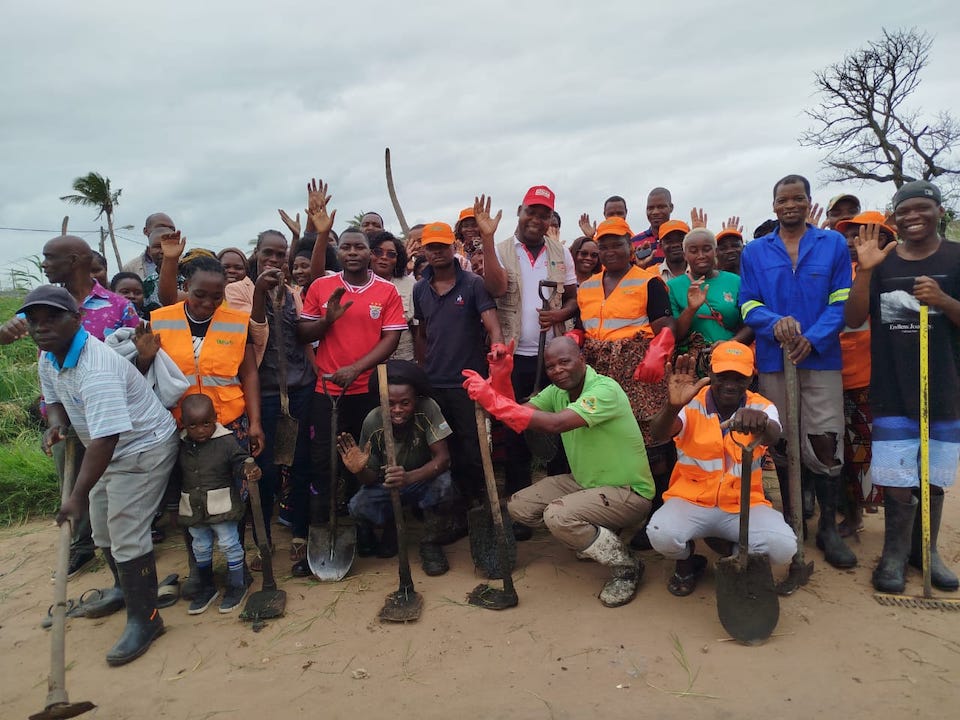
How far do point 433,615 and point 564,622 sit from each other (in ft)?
2.60

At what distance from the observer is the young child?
3.85 m

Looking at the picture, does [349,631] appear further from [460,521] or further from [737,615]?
[737,615]

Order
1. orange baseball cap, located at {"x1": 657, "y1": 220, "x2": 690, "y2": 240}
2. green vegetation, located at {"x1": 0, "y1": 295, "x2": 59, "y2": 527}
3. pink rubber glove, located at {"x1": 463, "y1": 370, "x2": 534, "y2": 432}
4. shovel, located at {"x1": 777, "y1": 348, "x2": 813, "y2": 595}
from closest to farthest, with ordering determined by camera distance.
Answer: pink rubber glove, located at {"x1": 463, "y1": 370, "x2": 534, "y2": 432} < shovel, located at {"x1": 777, "y1": 348, "x2": 813, "y2": 595} < orange baseball cap, located at {"x1": 657, "y1": 220, "x2": 690, "y2": 240} < green vegetation, located at {"x1": 0, "y1": 295, "x2": 59, "y2": 527}

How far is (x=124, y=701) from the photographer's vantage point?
313 centimetres

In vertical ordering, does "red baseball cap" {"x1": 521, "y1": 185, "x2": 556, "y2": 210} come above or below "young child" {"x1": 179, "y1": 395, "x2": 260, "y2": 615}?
above

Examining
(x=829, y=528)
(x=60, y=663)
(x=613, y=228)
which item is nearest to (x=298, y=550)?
(x=60, y=663)

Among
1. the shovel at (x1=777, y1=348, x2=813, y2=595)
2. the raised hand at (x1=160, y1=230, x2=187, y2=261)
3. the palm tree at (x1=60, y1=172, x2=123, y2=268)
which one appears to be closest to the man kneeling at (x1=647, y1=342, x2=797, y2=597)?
the shovel at (x1=777, y1=348, x2=813, y2=595)

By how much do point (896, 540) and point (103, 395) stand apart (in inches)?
184

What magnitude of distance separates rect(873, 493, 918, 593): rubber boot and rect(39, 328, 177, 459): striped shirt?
Answer: 4.42 metres

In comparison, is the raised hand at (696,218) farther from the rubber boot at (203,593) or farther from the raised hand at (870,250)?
the rubber boot at (203,593)

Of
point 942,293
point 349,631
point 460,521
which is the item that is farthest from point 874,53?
point 349,631

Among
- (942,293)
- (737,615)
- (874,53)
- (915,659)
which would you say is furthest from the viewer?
(874,53)

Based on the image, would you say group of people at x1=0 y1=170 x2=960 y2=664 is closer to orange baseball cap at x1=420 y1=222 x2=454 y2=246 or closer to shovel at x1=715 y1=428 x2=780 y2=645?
orange baseball cap at x1=420 y1=222 x2=454 y2=246

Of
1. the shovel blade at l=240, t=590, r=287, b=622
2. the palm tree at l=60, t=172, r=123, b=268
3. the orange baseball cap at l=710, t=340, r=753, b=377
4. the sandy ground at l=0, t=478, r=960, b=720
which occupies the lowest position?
the sandy ground at l=0, t=478, r=960, b=720
